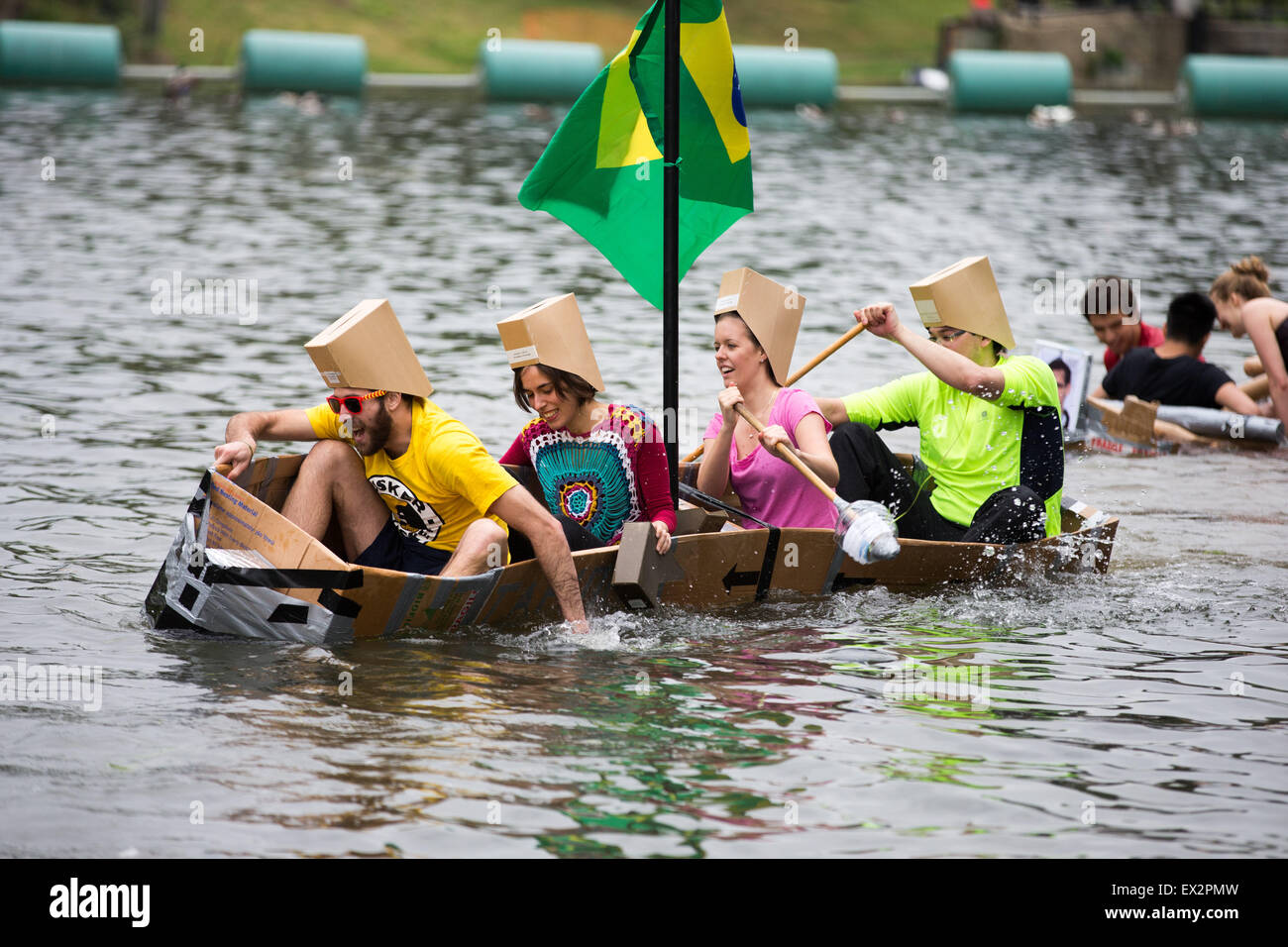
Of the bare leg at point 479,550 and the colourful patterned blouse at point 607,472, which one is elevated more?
the colourful patterned blouse at point 607,472

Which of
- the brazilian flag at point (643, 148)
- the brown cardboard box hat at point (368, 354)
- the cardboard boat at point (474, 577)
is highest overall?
the brazilian flag at point (643, 148)

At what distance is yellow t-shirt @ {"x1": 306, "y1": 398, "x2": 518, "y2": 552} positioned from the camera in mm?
6918

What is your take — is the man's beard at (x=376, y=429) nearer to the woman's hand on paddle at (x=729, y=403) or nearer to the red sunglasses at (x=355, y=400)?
the red sunglasses at (x=355, y=400)

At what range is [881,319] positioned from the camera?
25.3 ft

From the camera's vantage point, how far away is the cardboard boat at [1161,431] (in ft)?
38.2

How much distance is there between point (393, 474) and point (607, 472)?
1002 mm

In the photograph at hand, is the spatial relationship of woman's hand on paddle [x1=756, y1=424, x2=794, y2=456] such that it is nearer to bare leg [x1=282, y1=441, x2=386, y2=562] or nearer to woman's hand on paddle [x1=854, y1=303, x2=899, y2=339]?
woman's hand on paddle [x1=854, y1=303, x2=899, y2=339]

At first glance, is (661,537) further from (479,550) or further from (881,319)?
(881,319)

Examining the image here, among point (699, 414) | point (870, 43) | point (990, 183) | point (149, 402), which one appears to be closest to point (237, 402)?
point (149, 402)

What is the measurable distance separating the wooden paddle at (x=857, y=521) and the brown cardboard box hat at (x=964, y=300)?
92 centimetres

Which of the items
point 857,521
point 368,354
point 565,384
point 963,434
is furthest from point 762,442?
point 368,354

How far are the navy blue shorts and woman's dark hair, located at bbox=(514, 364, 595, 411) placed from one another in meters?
0.79

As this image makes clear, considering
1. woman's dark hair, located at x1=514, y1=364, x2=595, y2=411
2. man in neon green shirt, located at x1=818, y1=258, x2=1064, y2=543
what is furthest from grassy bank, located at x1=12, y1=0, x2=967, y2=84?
woman's dark hair, located at x1=514, y1=364, x2=595, y2=411

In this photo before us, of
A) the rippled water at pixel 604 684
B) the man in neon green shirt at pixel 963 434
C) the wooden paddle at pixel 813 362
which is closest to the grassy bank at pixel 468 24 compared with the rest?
the rippled water at pixel 604 684
